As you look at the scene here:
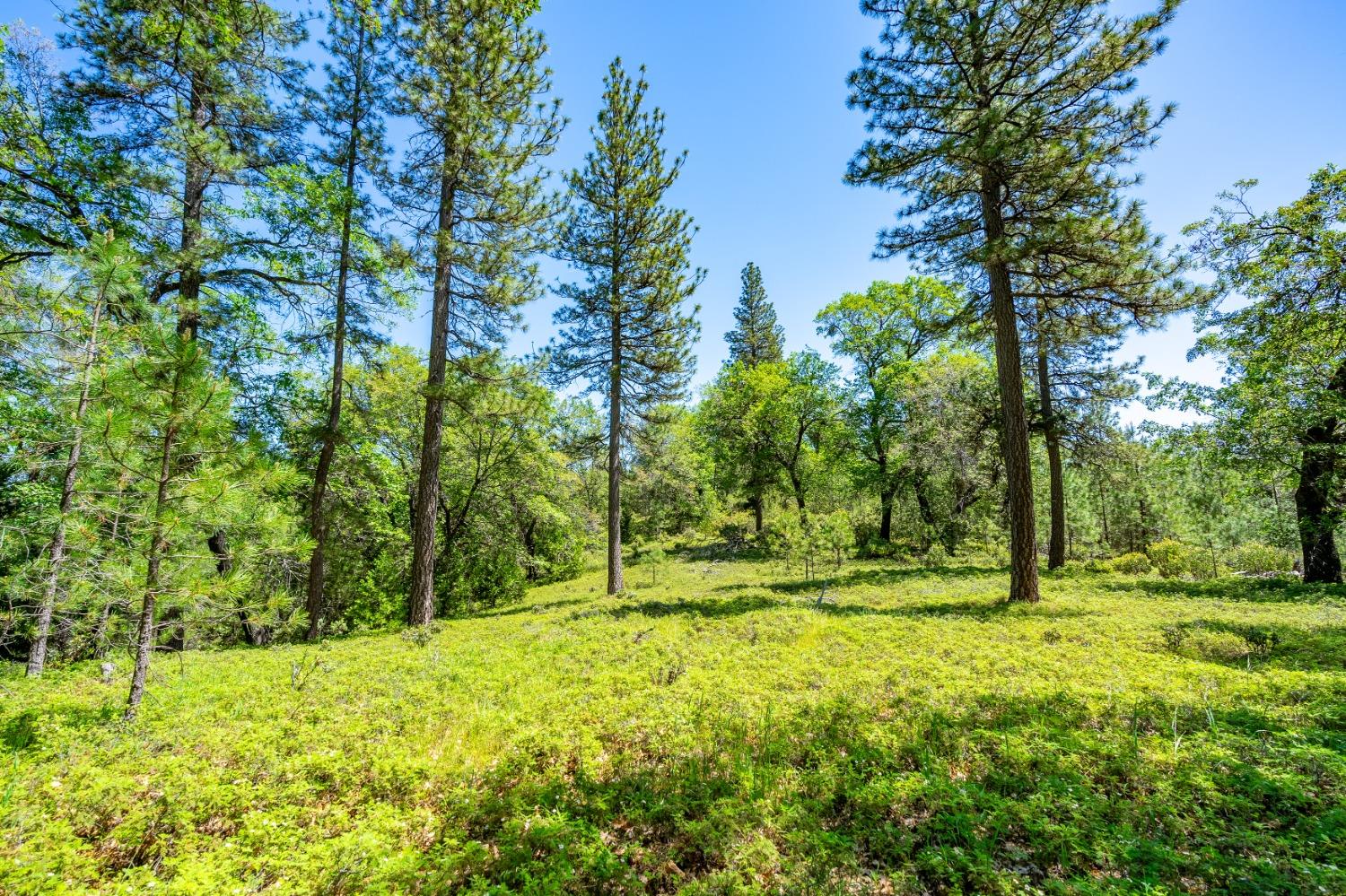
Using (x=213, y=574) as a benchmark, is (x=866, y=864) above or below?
below

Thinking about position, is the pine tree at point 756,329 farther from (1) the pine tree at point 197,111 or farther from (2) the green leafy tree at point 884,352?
(1) the pine tree at point 197,111

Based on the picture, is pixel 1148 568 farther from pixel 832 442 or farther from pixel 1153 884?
pixel 1153 884

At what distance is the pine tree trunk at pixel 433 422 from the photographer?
955 cm

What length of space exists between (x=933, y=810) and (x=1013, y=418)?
885cm

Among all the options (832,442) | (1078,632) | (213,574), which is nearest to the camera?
(213,574)

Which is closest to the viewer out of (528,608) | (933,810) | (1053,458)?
(933,810)

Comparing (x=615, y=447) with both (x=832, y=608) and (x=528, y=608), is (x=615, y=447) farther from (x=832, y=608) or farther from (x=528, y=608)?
(x=832, y=608)

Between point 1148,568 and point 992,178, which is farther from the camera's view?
point 1148,568

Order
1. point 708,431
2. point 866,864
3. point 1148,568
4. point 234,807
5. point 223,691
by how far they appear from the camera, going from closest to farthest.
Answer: point 866,864, point 234,807, point 223,691, point 1148,568, point 708,431

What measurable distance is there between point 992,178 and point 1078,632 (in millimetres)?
8644

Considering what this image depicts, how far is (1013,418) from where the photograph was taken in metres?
9.50

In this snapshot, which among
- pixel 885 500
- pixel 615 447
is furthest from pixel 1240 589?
pixel 615 447

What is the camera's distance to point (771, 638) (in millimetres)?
7609

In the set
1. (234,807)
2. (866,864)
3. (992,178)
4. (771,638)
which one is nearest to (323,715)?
(234,807)
